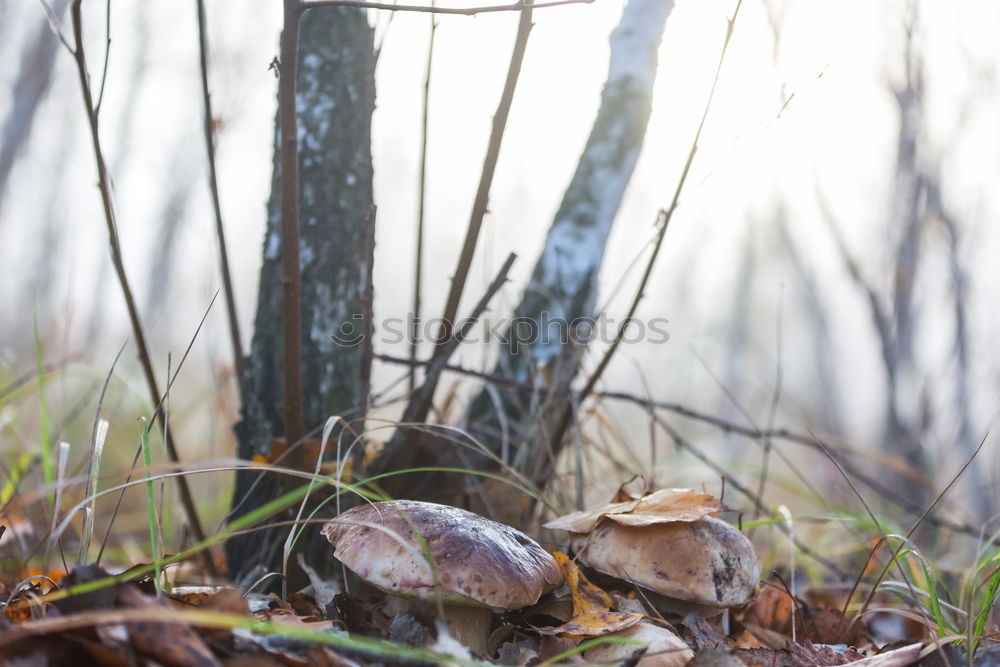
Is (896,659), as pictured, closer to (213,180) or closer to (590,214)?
(590,214)

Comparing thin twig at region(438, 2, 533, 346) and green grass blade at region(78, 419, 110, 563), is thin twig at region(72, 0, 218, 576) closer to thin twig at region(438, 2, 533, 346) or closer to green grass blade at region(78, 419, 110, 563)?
green grass blade at region(78, 419, 110, 563)

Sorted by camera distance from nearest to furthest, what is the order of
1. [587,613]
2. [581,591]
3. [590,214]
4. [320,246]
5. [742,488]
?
[587,613], [581,591], [320,246], [742,488], [590,214]

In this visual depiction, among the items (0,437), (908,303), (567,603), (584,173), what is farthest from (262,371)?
(908,303)

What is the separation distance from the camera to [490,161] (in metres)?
1.31

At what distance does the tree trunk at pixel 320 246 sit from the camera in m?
1.56

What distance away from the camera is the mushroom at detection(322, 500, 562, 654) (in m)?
1.01

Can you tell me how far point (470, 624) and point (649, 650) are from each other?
292 millimetres

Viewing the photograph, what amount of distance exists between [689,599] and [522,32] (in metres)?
1.08

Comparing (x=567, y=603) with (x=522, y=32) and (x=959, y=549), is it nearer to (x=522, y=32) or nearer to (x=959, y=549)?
(x=522, y=32)

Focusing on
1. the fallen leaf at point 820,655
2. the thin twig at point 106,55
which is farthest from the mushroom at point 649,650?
the thin twig at point 106,55

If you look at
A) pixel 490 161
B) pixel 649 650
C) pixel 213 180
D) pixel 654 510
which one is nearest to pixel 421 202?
pixel 490 161

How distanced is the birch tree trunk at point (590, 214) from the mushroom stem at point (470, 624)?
81cm

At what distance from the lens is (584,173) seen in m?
2.00

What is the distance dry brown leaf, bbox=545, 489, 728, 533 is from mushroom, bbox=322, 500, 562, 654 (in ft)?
0.54
